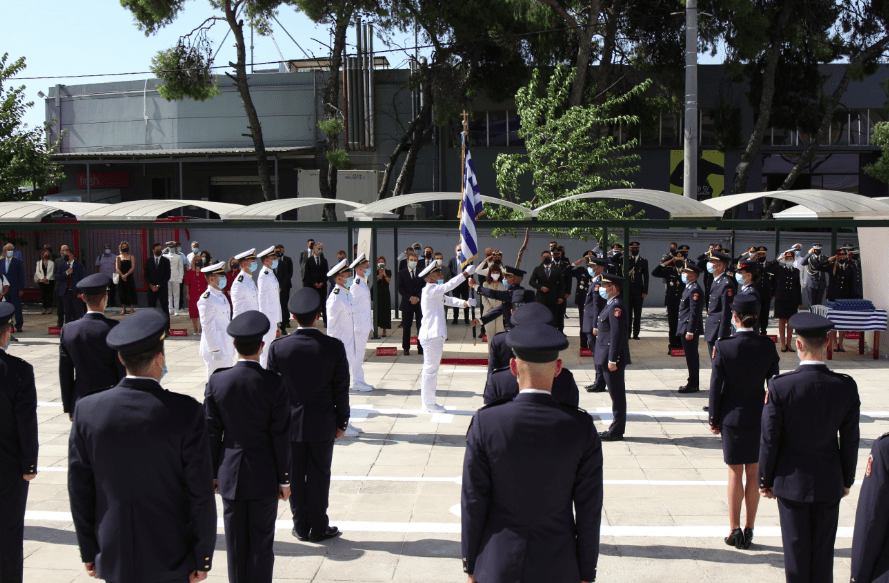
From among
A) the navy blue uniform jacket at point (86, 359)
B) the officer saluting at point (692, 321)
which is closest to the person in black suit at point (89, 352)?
the navy blue uniform jacket at point (86, 359)

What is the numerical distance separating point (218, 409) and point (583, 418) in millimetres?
2470

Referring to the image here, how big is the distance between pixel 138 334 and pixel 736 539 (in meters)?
4.68

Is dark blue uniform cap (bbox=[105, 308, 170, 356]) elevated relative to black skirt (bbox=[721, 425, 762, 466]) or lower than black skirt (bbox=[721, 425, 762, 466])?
elevated

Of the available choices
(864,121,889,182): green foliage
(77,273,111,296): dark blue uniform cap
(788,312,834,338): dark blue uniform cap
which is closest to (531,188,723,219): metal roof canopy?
(788,312,834,338): dark blue uniform cap

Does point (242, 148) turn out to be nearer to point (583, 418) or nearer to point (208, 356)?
point (208, 356)

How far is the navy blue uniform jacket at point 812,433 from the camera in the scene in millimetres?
4457

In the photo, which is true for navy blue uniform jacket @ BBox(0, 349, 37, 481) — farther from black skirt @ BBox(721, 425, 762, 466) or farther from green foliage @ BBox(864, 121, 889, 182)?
green foliage @ BBox(864, 121, 889, 182)

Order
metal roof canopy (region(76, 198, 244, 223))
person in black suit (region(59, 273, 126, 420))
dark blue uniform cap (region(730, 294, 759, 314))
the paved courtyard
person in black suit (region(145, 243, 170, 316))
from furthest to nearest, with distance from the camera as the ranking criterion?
person in black suit (region(145, 243, 170, 316))
metal roof canopy (region(76, 198, 244, 223))
person in black suit (region(59, 273, 126, 420))
dark blue uniform cap (region(730, 294, 759, 314))
the paved courtyard

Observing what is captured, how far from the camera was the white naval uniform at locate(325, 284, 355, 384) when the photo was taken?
33.6ft

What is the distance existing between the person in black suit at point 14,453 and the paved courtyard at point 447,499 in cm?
69

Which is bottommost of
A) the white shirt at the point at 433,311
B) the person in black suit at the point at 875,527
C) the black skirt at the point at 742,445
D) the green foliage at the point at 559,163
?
the black skirt at the point at 742,445

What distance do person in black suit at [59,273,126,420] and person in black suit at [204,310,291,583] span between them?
7.48 feet

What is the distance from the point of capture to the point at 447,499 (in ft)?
22.6

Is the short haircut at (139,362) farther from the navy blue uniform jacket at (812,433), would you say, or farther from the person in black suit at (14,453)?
the navy blue uniform jacket at (812,433)
